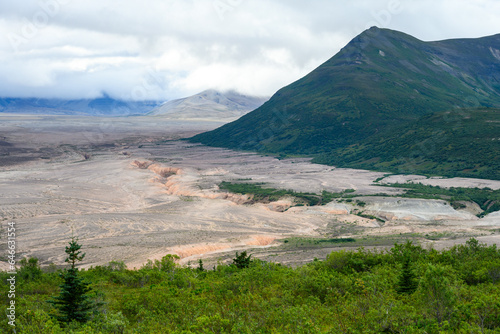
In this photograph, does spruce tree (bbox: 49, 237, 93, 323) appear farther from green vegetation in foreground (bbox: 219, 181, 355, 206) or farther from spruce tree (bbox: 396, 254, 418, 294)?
green vegetation in foreground (bbox: 219, 181, 355, 206)

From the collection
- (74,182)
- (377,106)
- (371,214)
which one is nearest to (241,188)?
(371,214)

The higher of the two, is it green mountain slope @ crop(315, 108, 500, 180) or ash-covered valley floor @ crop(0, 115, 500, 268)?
green mountain slope @ crop(315, 108, 500, 180)

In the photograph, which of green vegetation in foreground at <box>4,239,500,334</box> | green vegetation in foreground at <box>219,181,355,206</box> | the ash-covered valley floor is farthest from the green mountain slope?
green vegetation in foreground at <box>4,239,500,334</box>

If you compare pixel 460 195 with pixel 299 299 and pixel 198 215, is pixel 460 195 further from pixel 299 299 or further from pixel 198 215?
pixel 299 299

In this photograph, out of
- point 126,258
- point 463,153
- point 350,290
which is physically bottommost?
point 126,258

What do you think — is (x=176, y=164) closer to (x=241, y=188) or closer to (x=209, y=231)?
(x=241, y=188)
